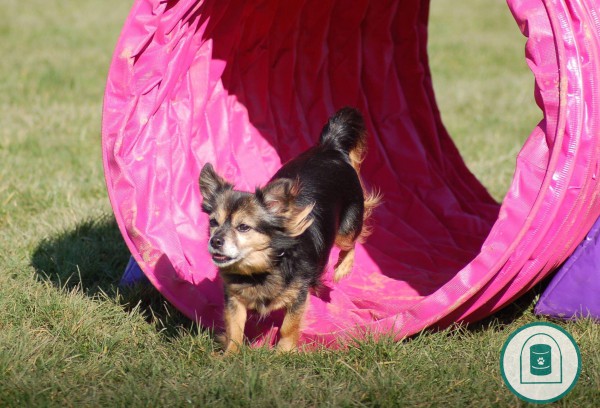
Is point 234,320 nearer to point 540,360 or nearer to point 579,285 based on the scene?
point 540,360

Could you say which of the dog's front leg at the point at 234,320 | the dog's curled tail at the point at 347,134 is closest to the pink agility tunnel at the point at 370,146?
the dog's front leg at the point at 234,320

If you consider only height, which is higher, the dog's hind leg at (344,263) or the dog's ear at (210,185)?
the dog's ear at (210,185)

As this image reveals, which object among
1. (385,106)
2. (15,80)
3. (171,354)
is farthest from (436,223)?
(15,80)

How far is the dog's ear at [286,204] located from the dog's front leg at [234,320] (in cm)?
48

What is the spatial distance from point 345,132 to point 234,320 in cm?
171

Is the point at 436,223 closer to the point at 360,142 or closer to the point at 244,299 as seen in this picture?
the point at 360,142

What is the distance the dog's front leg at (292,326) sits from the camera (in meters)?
4.64

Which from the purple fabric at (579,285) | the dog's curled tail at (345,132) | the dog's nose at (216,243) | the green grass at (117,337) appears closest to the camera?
the green grass at (117,337)

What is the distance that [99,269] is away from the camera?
579 centimetres

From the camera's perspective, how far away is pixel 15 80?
10953 mm

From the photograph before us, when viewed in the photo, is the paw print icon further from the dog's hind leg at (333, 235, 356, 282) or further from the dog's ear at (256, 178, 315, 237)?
the dog's hind leg at (333, 235, 356, 282)

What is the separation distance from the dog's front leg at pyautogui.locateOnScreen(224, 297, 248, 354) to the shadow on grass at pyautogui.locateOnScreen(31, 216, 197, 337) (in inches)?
8.1

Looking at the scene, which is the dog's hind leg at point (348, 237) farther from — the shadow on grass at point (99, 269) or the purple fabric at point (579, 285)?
the purple fabric at point (579, 285)

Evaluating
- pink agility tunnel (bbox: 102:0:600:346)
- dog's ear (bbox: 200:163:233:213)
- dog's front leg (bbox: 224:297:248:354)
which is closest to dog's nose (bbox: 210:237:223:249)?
dog's ear (bbox: 200:163:233:213)
